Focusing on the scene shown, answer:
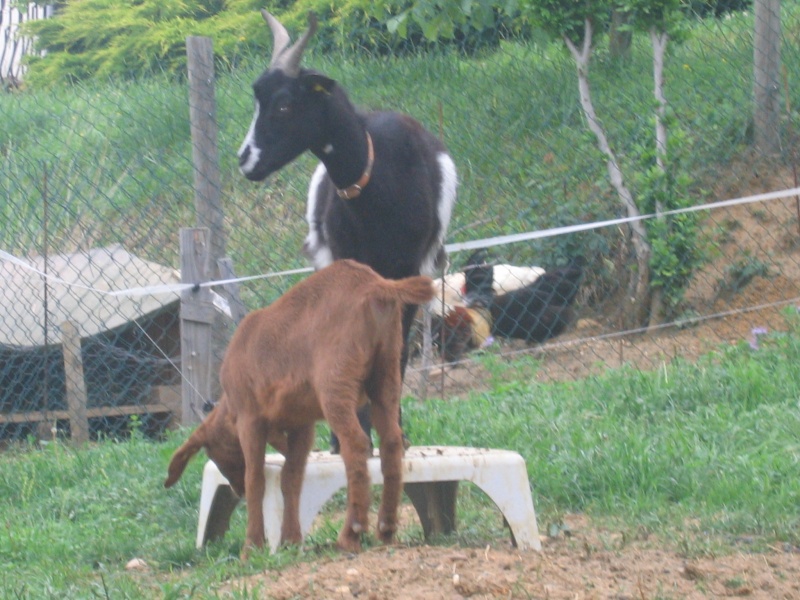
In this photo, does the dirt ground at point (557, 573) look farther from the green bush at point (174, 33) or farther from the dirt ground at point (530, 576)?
the green bush at point (174, 33)

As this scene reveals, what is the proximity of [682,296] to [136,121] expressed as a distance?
4030mm

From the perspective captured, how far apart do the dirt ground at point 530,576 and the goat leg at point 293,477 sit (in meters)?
0.37

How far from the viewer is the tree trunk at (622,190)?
744 centimetres

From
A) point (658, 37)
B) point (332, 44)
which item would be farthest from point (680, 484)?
point (332, 44)

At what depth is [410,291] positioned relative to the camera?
11.8ft

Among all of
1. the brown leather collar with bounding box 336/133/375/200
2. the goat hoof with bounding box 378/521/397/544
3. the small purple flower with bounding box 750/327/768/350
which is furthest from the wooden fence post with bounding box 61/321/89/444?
the small purple flower with bounding box 750/327/768/350

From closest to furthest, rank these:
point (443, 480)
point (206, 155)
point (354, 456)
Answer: point (354, 456)
point (443, 480)
point (206, 155)

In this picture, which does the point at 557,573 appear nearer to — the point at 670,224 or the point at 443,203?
the point at 443,203

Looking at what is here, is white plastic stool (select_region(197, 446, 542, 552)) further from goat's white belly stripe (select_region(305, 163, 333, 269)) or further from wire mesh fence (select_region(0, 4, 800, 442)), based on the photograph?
wire mesh fence (select_region(0, 4, 800, 442))

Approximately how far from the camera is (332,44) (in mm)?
12461

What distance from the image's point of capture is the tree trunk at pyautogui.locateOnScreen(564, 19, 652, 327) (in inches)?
293

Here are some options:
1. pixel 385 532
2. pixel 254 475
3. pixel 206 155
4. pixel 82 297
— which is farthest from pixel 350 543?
pixel 82 297

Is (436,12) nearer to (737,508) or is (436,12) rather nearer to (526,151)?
(526,151)

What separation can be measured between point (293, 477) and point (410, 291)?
0.84 metres
